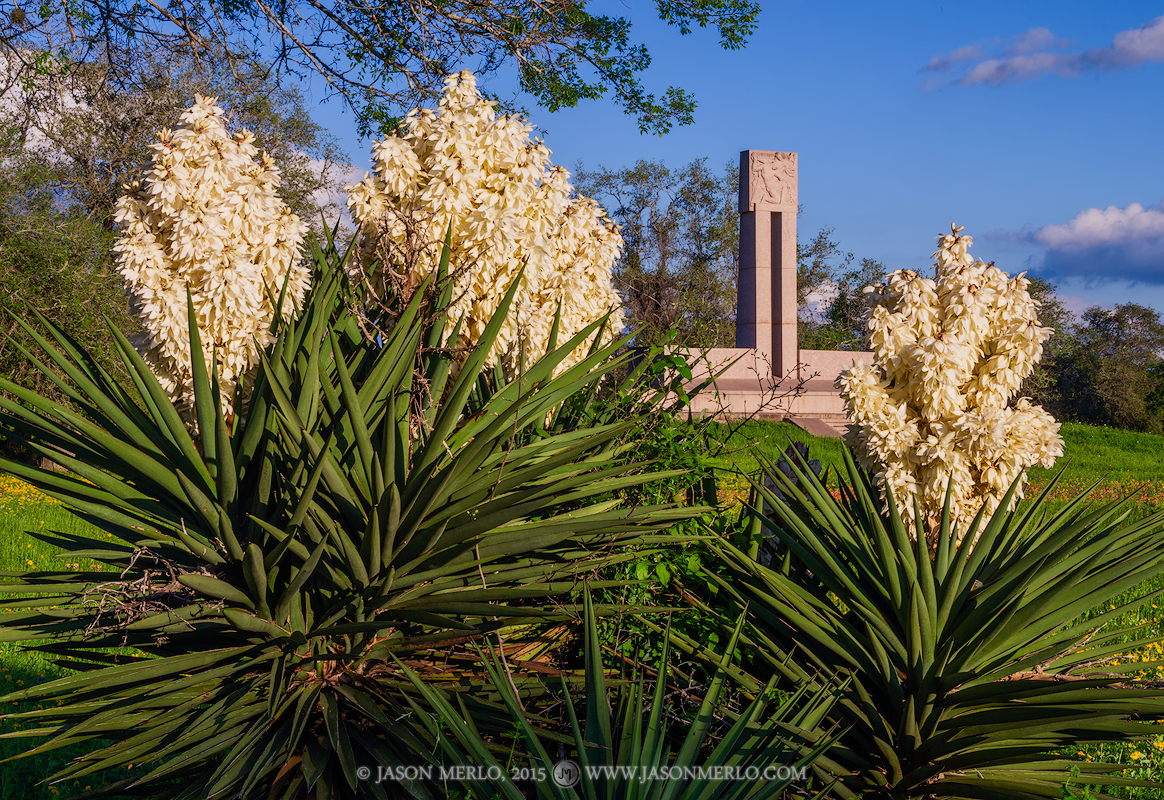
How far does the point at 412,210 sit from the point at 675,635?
193cm

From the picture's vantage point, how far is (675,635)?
253 centimetres

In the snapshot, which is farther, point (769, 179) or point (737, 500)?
point (769, 179)

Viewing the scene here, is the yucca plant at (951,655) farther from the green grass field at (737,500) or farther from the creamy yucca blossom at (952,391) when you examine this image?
the creamy yucca blossom at (952,391)

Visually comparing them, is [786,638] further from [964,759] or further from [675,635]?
[964,759]

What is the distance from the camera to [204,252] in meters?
2.89

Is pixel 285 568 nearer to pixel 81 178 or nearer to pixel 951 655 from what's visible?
pixel 951 655

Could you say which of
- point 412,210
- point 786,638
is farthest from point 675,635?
point 412,210

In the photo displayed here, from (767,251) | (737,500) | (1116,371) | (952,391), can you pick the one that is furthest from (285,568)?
(1116,371)

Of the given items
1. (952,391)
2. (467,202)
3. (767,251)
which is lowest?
(952,391)

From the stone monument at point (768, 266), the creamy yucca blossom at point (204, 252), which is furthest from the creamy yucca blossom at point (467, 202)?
the stone monument at point (768, 266)

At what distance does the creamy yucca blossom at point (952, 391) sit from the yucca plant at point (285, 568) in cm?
146

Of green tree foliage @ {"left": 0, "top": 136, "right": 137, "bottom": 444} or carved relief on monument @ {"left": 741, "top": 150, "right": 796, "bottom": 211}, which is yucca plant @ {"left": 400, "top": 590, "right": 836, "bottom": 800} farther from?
carved relief on monument @ {"left": 741, "top": 150, "right": 796, "bottom": 211}

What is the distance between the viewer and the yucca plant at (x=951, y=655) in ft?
7.38

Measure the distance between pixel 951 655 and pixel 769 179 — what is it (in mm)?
17896
